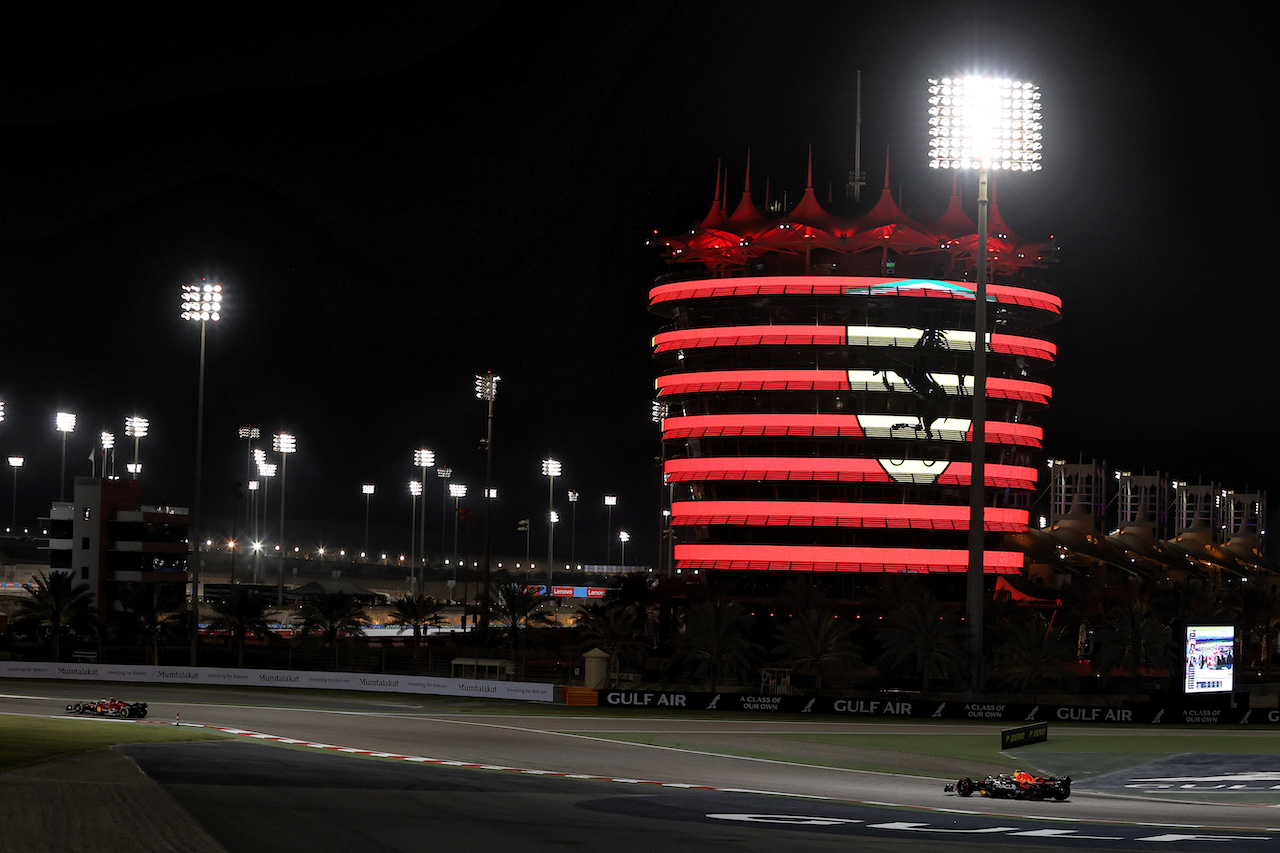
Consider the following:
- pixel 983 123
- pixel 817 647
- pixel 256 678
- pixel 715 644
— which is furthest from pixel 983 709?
pixel 256 678

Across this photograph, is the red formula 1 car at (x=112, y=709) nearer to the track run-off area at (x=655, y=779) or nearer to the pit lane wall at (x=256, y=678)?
the track run-off area at (x=655, y=779)

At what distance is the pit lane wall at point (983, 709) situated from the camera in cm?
5594

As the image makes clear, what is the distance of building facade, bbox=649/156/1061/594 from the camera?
90875mm

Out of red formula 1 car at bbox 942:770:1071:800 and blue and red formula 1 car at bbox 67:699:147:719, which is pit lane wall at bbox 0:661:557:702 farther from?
red formula 1 car at bbox 942:770:1071:800

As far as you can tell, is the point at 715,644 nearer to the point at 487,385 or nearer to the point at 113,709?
the point at 113,709

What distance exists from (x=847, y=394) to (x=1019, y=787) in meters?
59.7

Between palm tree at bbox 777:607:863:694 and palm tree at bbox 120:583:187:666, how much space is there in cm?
3495

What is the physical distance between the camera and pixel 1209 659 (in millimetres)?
56281

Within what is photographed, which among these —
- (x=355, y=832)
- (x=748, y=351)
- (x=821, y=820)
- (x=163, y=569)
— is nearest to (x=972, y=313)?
(x=748, y=351)

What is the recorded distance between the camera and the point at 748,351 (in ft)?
307

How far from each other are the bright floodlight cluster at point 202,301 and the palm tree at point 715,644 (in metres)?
32.6

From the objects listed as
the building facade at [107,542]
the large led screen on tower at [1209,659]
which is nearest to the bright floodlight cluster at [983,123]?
the large led screen on tower at [1209,659]

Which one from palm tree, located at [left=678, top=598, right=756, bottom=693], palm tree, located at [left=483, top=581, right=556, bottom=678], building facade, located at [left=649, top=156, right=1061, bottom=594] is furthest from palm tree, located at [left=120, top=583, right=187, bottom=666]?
building facade, located at [left=649, top=156, right=1061, bottom=594]

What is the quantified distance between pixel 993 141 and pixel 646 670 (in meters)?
31.2
